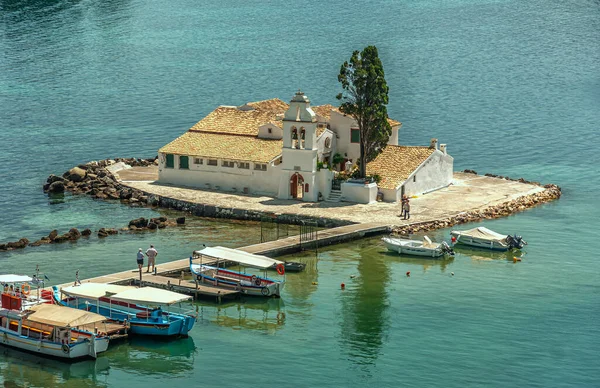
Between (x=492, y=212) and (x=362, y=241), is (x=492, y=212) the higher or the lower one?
the higher one

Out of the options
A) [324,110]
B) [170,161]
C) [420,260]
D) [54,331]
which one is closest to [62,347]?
[54,331]

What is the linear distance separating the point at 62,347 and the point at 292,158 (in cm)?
3292

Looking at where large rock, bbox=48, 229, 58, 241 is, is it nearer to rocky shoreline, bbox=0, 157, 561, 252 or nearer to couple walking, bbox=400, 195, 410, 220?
rocky shoreline, bbox=0, 157, 561, 252

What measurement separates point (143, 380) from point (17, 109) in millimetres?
82812

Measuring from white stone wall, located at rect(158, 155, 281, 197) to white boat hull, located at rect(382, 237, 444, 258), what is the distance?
1426 centimetres

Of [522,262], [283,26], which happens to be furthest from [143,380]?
[283,26]

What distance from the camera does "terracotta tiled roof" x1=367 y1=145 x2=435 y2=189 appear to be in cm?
9000

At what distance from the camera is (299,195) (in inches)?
3590

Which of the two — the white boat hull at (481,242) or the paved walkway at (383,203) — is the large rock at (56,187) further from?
the white boat hull at (481,242)

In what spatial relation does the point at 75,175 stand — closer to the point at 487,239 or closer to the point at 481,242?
the point at 481,242

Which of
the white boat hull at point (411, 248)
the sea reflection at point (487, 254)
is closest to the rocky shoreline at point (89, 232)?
the white boat hull at point (411, 248)

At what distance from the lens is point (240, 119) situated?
97125 mm

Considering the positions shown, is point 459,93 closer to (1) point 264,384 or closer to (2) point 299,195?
(2) point 299,195

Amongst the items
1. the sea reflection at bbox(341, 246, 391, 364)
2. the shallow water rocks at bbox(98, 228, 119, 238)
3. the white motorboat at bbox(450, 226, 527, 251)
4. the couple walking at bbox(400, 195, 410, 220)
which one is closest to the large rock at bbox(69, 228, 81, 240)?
the shallow water rocks at bbox(98, 228, 119, 238)
